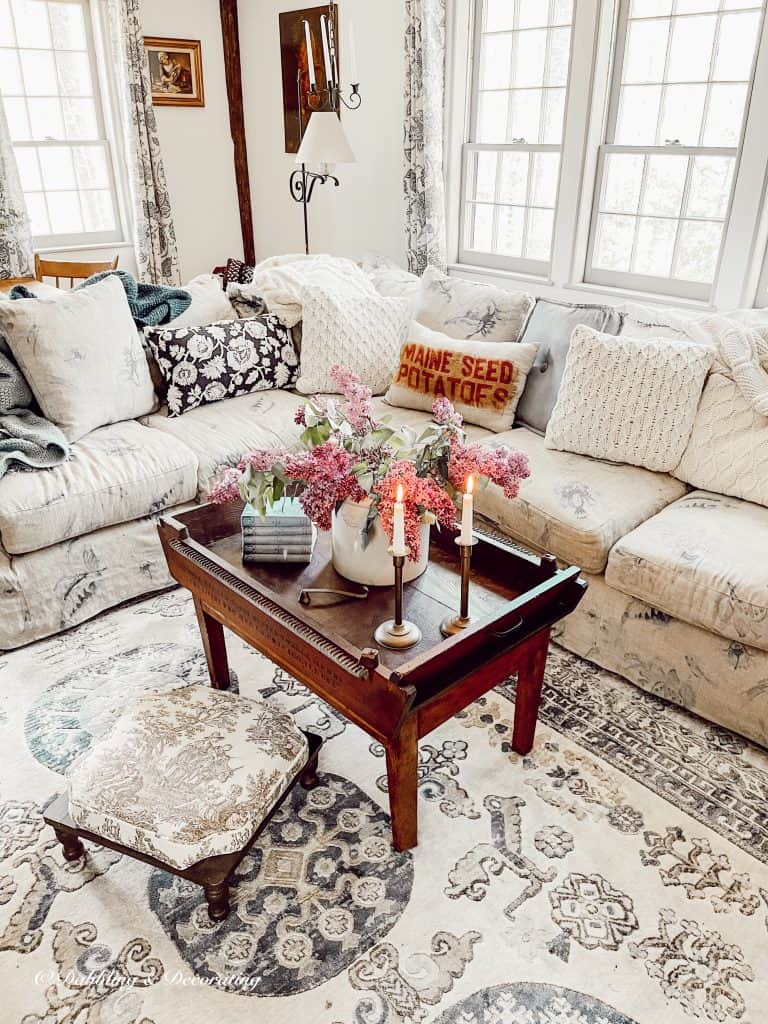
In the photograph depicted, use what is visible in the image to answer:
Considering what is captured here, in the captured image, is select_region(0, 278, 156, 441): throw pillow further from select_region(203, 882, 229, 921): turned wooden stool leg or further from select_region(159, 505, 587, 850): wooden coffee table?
select_region(203, 882, 229, 921): turned wooden stool leg

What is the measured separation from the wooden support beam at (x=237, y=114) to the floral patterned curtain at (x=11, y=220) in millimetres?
1485

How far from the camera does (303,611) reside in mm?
1600

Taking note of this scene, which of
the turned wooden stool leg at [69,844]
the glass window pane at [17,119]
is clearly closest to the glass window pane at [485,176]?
the glass window pane at [17,119]

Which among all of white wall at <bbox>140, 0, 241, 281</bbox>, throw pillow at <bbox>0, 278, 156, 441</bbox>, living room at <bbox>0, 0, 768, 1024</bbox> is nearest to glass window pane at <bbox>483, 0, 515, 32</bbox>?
living room at <bbox>0, 0, 768, 1024</bbox>

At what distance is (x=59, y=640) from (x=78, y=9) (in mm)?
4126

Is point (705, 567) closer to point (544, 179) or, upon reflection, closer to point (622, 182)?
point (622, 182)

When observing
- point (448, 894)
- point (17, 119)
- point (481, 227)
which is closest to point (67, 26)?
point (17, 119)

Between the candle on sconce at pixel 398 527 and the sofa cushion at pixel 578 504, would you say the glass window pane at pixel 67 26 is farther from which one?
the candle on sconce at pixel 398 527

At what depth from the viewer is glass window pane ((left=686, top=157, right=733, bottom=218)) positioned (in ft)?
10.2

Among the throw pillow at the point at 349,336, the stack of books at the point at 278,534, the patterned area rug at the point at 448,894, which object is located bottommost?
the patterned area rug at the point at 448,894

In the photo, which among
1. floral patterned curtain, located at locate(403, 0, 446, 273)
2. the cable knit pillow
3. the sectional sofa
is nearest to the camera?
the sectional sofa

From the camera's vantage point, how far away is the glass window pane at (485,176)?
395 cm

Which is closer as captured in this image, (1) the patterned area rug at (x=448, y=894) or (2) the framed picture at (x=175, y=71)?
(1) the patterned area rug at (x=448, y=894)

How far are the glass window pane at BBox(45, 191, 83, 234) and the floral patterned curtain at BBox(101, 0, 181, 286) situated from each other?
1.28 feet
